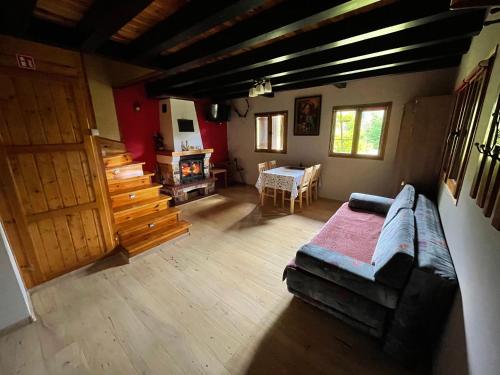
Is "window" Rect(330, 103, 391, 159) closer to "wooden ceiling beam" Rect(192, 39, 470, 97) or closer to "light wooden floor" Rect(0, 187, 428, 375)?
"wooden ceiling beam" Rect(192, 39, 470, 97)

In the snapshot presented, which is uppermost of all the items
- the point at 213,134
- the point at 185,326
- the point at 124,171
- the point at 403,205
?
the point at 213,134

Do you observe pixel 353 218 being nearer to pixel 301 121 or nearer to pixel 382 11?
pixel 382 11

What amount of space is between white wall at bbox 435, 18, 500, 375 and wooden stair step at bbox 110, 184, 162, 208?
338 centimetres

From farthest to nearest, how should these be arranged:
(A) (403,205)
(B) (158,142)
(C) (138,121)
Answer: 1. (B) (158,142)
2. (C) (138,121)
3. (A) (403,205)

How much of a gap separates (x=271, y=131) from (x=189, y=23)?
12.1 feet

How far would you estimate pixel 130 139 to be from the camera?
424cm

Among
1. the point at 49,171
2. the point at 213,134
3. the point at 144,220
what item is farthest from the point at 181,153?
the point at 49,171

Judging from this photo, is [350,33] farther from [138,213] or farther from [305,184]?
[138,213]

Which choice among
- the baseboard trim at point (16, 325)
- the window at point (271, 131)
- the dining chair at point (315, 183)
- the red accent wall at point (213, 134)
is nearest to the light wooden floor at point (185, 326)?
the baseboard trim at point (16, 325)

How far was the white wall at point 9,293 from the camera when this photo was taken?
1.56m

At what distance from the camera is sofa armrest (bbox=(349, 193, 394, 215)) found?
8.50ft

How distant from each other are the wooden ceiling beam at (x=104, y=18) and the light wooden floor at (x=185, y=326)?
7.66ft

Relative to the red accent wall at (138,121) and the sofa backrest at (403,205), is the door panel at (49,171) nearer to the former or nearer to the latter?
the red accent wall at (138,121)

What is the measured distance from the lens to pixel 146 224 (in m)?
2.76
